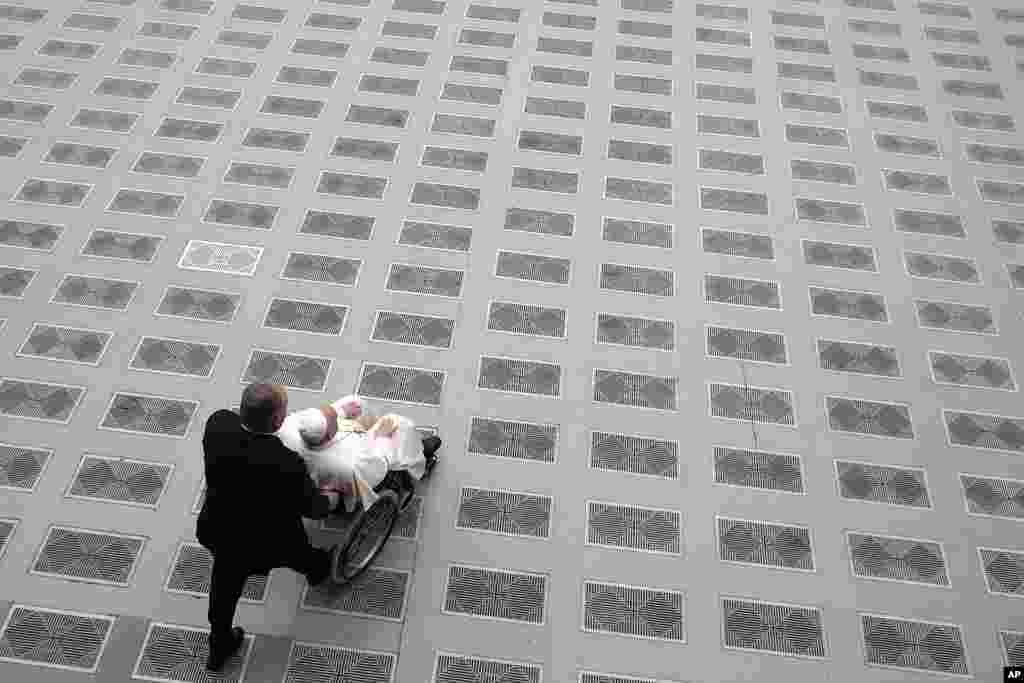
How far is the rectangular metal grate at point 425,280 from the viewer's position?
5.82 m

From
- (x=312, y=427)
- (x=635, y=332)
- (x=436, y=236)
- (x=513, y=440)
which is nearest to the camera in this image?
(x=312, y=427)

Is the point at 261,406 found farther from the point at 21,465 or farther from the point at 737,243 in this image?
the point at 737,243

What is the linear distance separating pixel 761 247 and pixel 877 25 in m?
3.82

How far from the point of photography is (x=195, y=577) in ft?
14.2

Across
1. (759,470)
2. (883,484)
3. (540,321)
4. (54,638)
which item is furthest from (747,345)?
(54,638)

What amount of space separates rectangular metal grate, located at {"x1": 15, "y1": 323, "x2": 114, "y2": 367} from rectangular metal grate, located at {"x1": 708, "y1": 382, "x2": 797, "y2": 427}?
3.93 metres

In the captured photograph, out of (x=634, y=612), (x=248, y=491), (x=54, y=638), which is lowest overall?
(x=54, y=638)

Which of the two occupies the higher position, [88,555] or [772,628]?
[772,628]

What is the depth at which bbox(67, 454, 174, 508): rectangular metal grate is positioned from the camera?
4637mm

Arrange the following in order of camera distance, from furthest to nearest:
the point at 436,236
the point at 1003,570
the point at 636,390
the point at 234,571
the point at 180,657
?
the point at 436,236, the point at 636,390, the point at 1003,570, the point at 180,657, the point at 234,571

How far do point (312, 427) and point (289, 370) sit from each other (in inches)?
69.2

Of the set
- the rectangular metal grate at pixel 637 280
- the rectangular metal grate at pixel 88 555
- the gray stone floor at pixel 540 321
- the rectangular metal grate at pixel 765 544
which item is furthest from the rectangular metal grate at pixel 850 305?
the rectangular metal grate at pixel 88 555

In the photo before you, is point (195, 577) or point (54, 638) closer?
point (54, 638)

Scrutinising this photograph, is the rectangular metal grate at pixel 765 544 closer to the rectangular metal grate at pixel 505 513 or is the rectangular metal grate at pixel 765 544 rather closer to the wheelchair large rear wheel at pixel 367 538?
the rectangular metal grate at pixel 505 513
